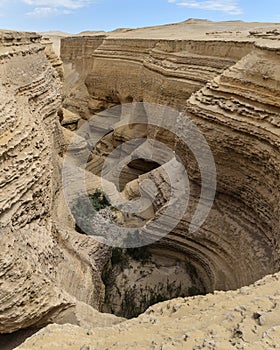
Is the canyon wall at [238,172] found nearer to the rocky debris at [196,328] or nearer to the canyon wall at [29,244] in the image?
the canyon wall at [29,244]

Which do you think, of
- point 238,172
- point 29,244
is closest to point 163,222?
point 238,172

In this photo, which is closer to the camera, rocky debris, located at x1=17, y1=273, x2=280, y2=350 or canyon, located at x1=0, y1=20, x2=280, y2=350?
rocky debris, located at x1=17, y1=273, x2=280, y2=350

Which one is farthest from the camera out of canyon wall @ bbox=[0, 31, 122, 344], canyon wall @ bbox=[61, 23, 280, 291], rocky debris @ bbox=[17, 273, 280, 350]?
canyon wall @ bbox=[61, 23, 280, 291]

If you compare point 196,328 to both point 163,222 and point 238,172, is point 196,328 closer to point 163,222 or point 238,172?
point 238,172

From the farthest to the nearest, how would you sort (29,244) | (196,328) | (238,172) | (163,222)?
(163,222) < (238,172) < (29,244) < (196,328)

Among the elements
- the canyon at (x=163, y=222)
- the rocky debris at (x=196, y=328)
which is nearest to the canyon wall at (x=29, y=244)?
the canyon at (x=163, y=222)

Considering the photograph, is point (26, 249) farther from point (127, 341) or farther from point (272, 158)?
point (272, 158)

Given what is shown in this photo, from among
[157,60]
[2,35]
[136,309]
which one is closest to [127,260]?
[136,309]

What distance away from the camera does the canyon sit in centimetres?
343

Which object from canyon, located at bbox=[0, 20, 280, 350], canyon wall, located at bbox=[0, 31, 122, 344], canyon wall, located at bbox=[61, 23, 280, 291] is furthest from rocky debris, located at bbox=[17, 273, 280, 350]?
canyon wall, located at bbox=[61, 23, 280, 291]

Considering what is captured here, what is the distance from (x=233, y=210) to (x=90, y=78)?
14606mm

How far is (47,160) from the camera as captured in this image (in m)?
6.09

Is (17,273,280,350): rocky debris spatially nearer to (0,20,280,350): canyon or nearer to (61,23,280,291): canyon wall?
(0,20,280,350): canyon

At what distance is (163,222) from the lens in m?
8.81
